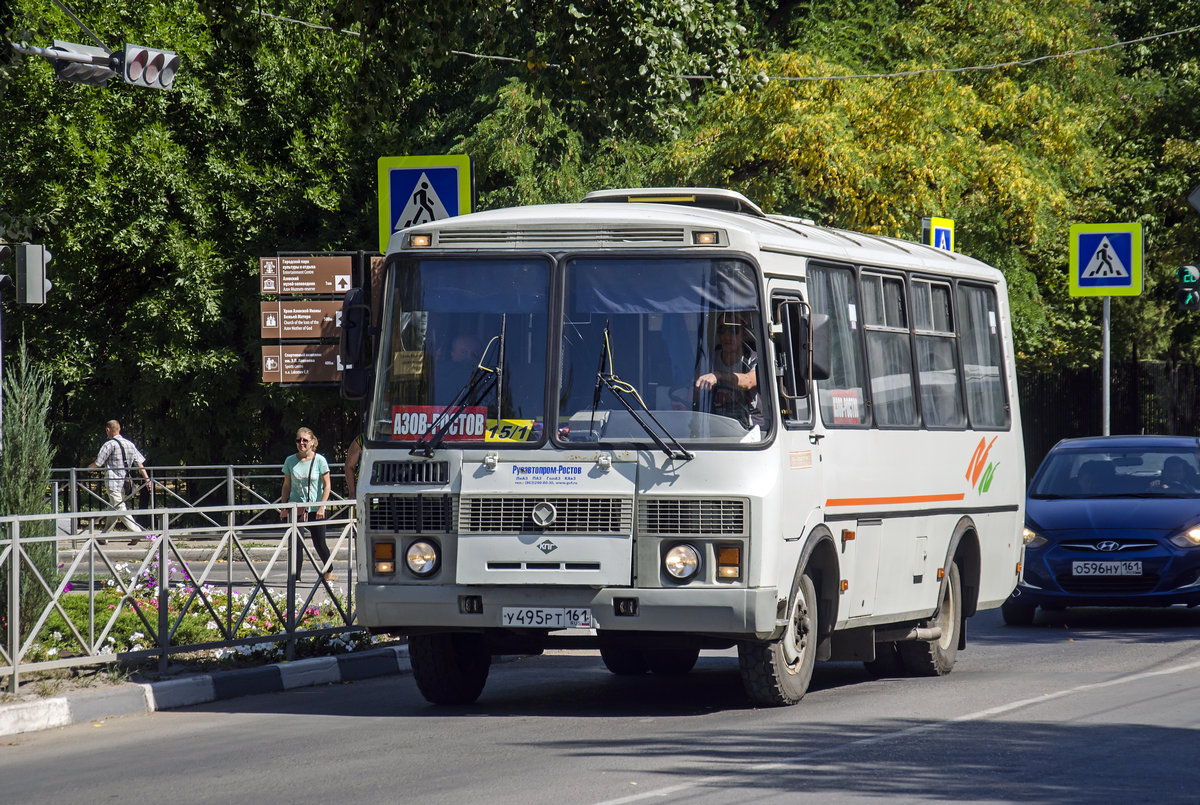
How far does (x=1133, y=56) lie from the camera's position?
134 feet

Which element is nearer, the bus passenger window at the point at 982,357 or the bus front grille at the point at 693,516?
the bus front grille at the point at 693,516

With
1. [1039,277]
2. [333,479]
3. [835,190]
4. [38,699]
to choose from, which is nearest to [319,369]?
[38,699]

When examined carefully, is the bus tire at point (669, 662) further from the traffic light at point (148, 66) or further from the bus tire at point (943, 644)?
the traffic light at point (148, 66)

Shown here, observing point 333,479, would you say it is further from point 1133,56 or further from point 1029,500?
point 1133,56

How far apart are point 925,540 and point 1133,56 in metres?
31.3

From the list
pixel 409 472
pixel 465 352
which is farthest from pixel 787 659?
pixel 465 352

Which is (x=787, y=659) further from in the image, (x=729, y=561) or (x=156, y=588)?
(x=156, y=588)

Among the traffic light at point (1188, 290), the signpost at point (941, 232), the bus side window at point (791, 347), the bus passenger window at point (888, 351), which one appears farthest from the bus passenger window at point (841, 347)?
the traffic light at point (1188, 290)

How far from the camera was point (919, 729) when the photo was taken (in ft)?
31.2

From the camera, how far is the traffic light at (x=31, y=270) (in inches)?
633

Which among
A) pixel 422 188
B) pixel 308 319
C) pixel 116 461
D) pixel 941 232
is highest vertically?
pixel 941 232

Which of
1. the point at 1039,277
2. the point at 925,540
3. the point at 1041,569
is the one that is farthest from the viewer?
the point at 1039,277

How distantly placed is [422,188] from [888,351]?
13.8ft

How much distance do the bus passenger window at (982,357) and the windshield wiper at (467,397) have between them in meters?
4.61
